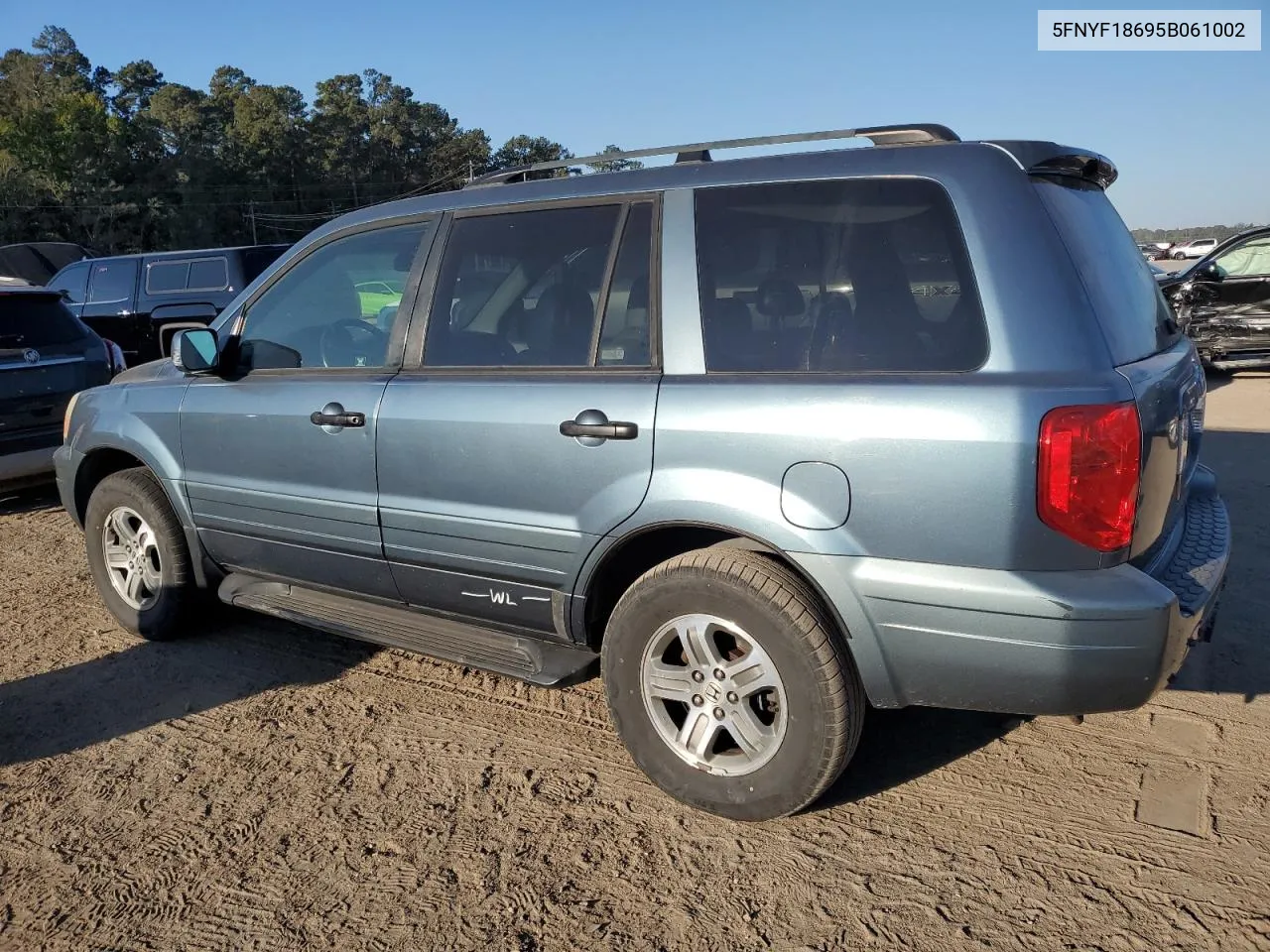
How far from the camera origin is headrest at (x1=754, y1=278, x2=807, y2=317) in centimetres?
275

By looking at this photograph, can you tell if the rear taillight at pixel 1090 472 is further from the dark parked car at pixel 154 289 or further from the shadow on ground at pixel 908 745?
the dark parked car at pixel 154 289

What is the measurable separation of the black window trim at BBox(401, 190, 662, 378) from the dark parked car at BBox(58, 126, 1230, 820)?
0.05 ft

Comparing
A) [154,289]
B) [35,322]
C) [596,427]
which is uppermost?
[154,289]

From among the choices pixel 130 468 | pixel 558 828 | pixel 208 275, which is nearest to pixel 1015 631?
pixel 558 828

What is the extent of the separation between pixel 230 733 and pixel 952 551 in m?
2.73

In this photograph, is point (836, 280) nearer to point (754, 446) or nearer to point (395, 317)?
point (754, 446)

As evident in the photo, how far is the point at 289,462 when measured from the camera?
3.75 metres

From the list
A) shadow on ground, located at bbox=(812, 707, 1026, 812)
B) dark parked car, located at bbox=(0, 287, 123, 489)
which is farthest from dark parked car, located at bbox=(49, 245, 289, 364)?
shadow on ground, located at bbox=(812, 707, 1026, 812)

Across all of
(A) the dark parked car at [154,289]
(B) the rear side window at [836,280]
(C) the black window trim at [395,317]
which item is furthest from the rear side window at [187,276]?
(B) the rear side window at [836,280]

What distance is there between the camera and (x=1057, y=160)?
265 cm

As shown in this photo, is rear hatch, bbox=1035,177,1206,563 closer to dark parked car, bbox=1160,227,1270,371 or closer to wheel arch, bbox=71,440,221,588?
wheel arch, bbox=71,440,221,588

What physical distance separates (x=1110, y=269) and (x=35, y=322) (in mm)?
7258

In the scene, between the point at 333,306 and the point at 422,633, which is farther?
the point at 333,306

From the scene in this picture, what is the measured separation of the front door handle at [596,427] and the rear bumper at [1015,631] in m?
0.65
